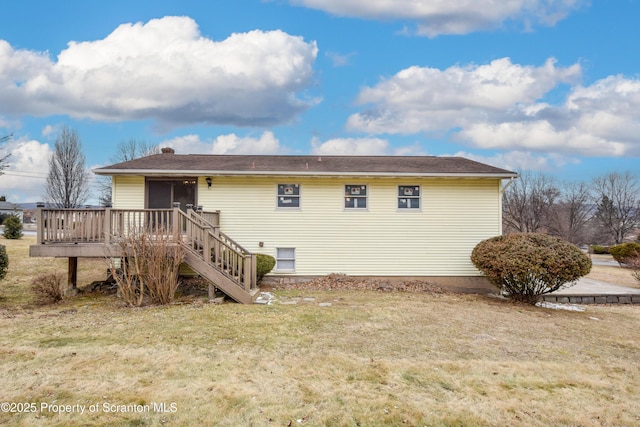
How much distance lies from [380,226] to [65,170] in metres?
23.9

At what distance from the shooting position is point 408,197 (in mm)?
11625

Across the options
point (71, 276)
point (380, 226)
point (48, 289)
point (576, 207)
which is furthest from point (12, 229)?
point (576, 207)

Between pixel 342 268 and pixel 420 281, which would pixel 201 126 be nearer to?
pixel 342 268

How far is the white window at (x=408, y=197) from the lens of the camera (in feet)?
38.1

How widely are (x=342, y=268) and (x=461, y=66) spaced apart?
13042 mm

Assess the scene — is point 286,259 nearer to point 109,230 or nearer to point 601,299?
point 109,230

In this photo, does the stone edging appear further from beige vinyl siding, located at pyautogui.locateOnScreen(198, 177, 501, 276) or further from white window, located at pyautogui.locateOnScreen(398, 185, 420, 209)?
white window, located at pyautogui.locateOnScreen(398, 185, 420, 209)

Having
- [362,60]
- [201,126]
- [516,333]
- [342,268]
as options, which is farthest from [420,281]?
[201,126]

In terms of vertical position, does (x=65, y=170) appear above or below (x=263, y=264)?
above

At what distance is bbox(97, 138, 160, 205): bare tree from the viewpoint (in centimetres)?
2825

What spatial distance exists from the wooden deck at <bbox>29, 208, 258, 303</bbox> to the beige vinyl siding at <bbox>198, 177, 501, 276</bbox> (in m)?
2.66

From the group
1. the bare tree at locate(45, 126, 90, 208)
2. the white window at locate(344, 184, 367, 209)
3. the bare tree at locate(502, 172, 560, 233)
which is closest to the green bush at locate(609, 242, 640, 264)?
the bare tree at locate(502, 172, 560, 233)

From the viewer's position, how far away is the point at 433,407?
3.73 meters

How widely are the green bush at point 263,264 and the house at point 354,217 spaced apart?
21.1 inches
